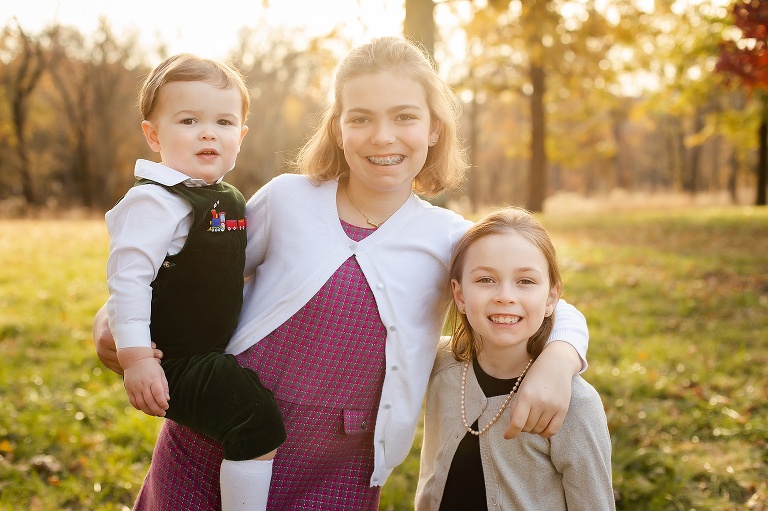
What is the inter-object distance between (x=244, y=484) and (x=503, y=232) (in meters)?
1.12

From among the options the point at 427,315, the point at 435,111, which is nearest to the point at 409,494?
the point at 427,315

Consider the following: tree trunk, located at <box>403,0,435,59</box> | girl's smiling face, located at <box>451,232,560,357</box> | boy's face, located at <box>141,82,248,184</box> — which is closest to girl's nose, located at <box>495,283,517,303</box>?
girl's smiling face, located at <box>451,232,560,357</box>

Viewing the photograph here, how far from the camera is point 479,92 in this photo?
17281 mm

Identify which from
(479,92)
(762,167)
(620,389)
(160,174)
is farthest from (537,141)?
(160,174)

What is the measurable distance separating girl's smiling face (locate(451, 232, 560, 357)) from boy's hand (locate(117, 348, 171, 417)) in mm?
955

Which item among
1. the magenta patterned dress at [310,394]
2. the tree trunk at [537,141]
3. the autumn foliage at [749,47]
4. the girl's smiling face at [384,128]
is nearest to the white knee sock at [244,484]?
the magenta patterned dress at [310,394]

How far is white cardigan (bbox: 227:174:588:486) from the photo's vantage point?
214cm

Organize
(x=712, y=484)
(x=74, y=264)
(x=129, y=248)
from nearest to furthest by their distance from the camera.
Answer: (x=129, y=248) → (x=712, y=484) → (x=74, y=264)

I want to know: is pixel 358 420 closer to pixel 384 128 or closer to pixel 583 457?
pixel 583 457

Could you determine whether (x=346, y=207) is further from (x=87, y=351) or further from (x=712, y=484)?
(x=87, y=351)

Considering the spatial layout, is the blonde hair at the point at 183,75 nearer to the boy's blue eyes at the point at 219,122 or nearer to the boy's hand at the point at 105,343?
the boy's blue eyes at the point at 219,122

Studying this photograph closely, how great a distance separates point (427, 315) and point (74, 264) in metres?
7.68

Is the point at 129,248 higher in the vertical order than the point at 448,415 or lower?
higher

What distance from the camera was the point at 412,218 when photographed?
7.46 ft
